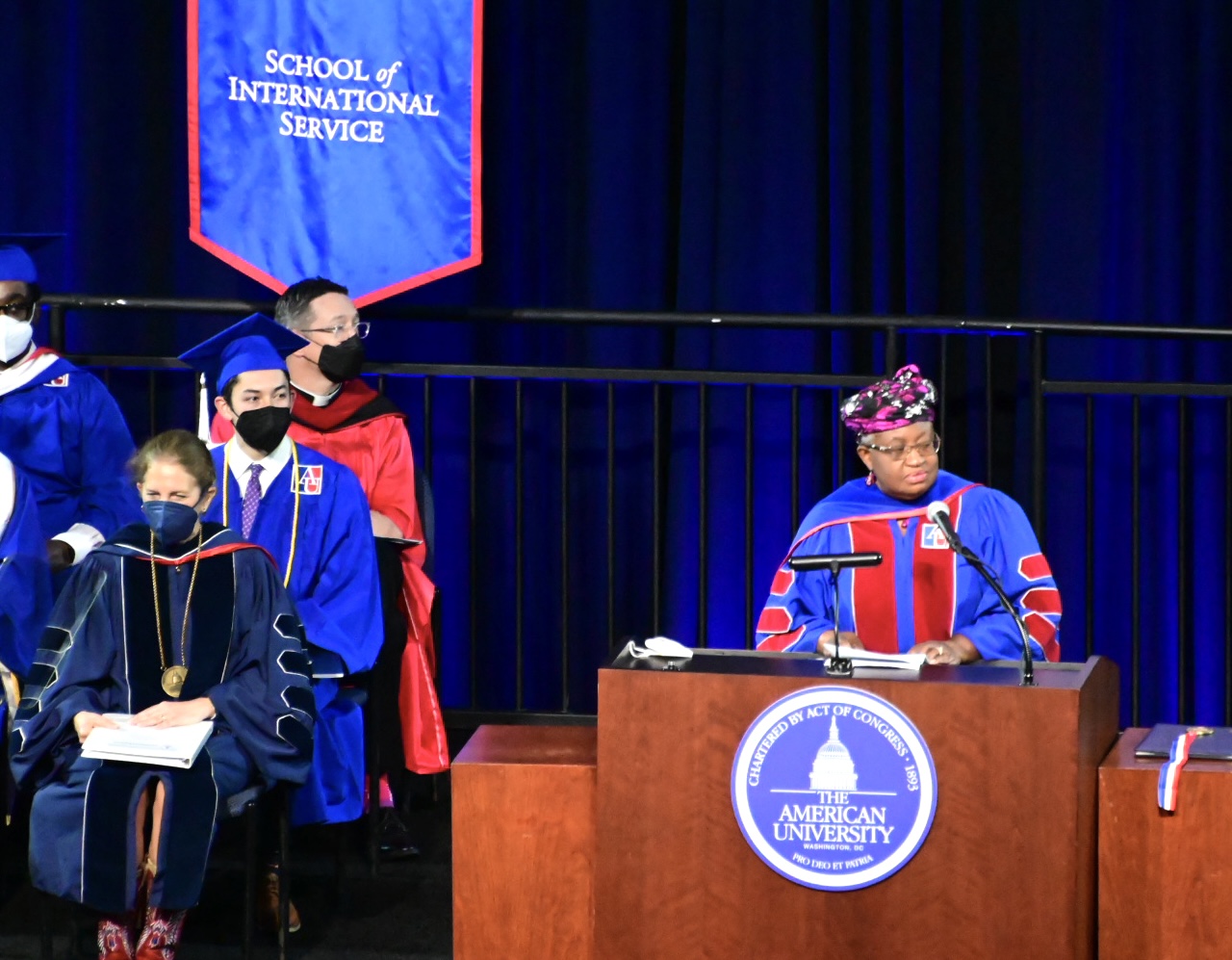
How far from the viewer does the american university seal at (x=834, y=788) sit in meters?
3.01

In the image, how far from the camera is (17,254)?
4.45m

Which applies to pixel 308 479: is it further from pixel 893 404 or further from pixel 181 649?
pixel 893 404

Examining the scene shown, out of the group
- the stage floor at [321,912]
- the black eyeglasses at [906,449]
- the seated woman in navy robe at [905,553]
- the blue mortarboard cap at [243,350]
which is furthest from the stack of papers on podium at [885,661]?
the blue mortarboard cap at [243,350]

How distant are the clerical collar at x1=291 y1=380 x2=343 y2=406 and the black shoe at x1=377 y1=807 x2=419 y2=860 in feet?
3.67

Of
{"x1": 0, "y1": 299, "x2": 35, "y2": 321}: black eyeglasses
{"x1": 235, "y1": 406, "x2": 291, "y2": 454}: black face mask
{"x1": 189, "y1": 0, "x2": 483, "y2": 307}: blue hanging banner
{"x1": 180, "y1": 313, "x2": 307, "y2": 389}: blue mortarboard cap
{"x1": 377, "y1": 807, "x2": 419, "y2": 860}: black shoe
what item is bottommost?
{"x1": 377, "y1": 807, "x2": 419, "y2": 860}: black shoe

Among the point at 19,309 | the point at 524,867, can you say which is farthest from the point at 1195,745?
the point at 19,309

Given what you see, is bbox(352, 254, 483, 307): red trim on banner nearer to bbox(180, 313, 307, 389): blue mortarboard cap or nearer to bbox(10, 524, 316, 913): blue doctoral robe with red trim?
bbox(180, 313, 307, 389): blue mortarboard cap

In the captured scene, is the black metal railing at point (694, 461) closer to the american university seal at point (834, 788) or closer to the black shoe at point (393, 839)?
the black shoe at point (393, 839)

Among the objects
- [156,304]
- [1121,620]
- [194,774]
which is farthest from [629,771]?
[1121,620]

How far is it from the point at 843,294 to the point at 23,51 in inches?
117

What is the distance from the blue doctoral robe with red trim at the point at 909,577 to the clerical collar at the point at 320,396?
141 cm

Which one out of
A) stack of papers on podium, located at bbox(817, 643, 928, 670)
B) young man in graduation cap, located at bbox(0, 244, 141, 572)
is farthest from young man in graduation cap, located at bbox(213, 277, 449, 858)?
stack of papers on podium, located at bbox(817, 643, 928, 670)

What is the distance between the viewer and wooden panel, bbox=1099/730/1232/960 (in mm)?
3092

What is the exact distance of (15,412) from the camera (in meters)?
4.55
